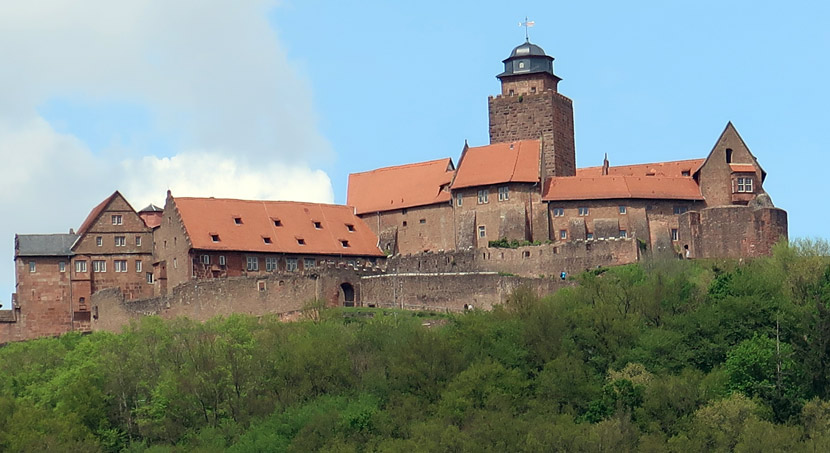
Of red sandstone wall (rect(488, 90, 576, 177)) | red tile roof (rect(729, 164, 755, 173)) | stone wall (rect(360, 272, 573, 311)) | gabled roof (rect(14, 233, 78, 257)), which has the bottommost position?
stone wall (rect(360, 272, 573, 311))

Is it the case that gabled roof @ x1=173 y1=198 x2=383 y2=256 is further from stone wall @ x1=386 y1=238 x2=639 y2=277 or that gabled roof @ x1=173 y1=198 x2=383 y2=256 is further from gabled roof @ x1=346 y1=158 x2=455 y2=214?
stone wall @ x1=386 y1=238 x2=639 y2=277

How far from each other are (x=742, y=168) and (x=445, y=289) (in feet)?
56.9

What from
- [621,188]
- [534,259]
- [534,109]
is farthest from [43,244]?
[621,188]

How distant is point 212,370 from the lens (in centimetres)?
9344

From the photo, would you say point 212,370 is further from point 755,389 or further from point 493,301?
point 755,389

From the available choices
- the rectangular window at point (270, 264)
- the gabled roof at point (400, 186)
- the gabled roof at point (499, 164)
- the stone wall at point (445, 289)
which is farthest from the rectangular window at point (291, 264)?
the gabled roof at point (499, 164)

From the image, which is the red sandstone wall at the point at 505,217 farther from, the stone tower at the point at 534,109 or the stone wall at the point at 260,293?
the stone wall at the point at 260,293

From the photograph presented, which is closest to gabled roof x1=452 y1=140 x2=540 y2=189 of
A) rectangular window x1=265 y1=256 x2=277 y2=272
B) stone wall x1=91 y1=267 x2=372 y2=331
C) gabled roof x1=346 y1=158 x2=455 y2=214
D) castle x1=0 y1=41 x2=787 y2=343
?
castle x1=0 y1=41 x2=787 y2=343

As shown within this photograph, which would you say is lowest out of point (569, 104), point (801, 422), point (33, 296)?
point (801, 422)

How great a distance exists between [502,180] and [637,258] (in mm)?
10045

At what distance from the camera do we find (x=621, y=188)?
10925cm

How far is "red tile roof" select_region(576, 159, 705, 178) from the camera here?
112125mm

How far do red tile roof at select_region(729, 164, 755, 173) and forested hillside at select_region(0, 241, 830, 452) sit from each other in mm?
7544

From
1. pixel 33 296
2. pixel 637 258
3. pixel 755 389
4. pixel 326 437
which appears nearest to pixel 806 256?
pixel 637 258
